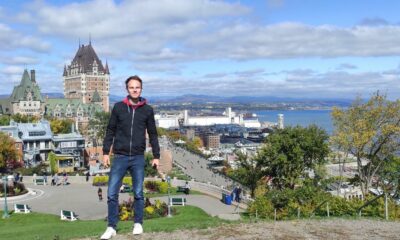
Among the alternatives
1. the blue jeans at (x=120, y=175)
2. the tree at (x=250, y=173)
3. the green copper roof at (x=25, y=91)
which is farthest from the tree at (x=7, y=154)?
the green copper roof at (x=25, y=91)

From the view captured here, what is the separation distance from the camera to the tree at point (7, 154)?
45906 mm

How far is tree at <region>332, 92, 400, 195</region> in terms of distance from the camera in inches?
1079

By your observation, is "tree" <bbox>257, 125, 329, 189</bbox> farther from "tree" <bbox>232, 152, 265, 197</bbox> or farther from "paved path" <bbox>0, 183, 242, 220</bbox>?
"paved path" <bbox>0, 183, 242, 220</bbox>

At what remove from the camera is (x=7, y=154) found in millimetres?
47000

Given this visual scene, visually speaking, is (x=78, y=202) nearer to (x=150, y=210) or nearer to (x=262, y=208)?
(x=150, y=210)

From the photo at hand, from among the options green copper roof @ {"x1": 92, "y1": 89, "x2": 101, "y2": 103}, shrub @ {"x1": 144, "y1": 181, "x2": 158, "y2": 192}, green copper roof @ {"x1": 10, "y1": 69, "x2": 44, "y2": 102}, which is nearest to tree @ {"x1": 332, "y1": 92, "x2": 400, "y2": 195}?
shrub @ {"x1": 144, "y1": 181, "x2": 158, "y2": 192}

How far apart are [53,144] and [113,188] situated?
5378 centimetres

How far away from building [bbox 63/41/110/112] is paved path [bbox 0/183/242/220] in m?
106

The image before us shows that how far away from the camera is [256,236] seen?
9.02 m

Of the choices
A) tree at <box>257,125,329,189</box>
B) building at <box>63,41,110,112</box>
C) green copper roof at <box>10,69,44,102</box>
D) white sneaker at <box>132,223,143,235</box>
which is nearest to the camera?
white sneaker at <box>132,223,143,235</box>

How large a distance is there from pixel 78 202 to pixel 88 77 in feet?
377

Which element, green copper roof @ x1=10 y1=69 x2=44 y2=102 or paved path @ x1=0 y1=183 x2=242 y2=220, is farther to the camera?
green copper roof @ x1=10 y1=69 x2=44 y2=102

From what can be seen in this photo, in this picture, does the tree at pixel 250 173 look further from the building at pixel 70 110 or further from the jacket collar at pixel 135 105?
the building at pixel 70 110

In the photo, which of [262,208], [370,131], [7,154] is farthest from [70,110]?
[262,208]
